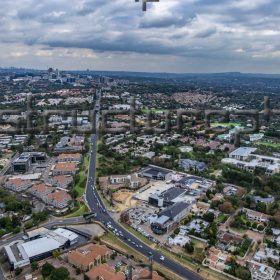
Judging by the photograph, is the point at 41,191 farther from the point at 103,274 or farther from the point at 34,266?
the point at 103,274

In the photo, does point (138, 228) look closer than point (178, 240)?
No

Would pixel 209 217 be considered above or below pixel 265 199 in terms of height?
below

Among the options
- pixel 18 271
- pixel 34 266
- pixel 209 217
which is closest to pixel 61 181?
pixel 34 266

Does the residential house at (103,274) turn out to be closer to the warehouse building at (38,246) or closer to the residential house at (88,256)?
the residential house at (88,256)

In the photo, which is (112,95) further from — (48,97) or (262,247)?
(262,247)

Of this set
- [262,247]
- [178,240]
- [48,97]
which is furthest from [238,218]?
[48,97]

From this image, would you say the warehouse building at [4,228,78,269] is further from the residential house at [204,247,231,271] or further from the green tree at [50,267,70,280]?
the residential house at [204,247,231,271]

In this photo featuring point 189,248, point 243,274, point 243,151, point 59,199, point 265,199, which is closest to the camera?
point 243,274

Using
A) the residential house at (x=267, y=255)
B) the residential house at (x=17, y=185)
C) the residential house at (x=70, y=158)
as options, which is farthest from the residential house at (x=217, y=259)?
the residential house at (x=70, y=158)

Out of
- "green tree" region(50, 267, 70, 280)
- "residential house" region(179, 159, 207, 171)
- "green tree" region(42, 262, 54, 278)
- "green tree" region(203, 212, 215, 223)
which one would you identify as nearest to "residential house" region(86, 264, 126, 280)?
"green tree" region(50, 267, 70, 280)
